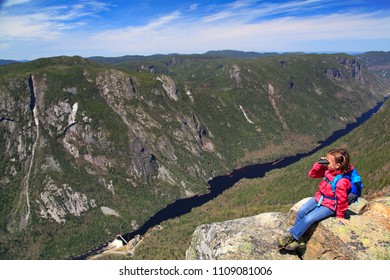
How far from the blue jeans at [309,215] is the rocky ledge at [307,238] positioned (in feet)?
2.12

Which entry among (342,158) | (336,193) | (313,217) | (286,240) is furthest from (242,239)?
(342,158)

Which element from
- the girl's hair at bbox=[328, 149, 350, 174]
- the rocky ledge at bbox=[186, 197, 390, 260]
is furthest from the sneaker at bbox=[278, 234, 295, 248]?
the girl's hair at bbox=[328, 149, 350, 174]

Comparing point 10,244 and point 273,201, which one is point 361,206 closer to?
point 273,201

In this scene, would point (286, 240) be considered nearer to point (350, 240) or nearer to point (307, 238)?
point (307, 238)

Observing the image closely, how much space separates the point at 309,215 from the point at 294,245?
2643 mm

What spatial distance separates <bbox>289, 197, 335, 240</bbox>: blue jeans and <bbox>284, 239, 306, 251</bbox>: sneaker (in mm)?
1175

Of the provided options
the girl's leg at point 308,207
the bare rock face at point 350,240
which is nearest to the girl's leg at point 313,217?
the girl's leg at point 308,207

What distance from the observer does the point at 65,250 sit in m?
172

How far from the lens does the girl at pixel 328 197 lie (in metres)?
17.1

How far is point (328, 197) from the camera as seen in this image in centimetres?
1761

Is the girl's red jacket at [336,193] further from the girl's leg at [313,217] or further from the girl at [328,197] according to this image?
the girl's leg at [313,217]

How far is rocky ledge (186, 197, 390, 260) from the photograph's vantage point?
1722 centimetres
